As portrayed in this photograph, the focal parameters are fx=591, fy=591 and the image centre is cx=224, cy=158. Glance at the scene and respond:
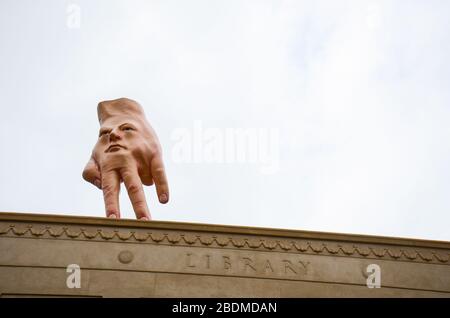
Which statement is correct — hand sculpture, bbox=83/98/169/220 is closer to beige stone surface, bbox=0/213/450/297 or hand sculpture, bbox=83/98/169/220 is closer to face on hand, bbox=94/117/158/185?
face on hand, bbox=94/117/158/185

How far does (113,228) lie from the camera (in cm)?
1309

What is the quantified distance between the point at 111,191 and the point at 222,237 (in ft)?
15.3

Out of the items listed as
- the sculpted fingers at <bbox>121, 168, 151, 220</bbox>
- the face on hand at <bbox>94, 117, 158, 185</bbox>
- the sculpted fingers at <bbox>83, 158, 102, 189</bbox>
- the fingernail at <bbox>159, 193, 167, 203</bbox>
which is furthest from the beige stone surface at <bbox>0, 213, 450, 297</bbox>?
the fingernail at <bbox>159, 193, 167, 203</bbox>

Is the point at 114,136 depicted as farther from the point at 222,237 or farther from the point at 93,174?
the point at 222,237

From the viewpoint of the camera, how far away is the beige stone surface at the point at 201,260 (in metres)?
12.4

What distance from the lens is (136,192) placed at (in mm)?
16547

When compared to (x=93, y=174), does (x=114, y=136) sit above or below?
above

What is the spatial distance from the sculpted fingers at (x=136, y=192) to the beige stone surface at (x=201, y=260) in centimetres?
330

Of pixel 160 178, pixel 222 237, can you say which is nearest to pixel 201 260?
A: pixel 222 237

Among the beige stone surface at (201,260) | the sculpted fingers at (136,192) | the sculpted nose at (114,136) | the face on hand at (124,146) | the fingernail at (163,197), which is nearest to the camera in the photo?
the beige stone surface at (201,260)

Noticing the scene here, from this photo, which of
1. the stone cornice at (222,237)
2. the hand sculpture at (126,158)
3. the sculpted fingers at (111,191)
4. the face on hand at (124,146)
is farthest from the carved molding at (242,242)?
the face on hand at (124,146)

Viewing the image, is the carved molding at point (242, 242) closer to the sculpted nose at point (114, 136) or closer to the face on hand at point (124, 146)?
the face on hand at point (124, 146)

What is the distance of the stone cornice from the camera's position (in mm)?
12984

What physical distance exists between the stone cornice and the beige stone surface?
22mm
